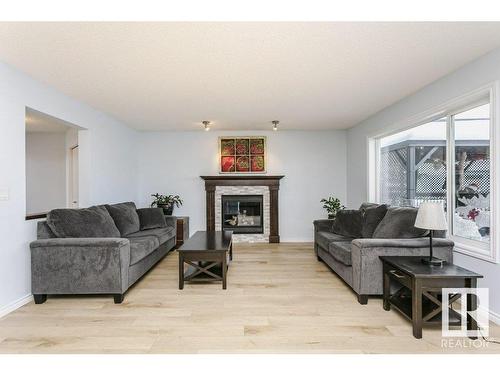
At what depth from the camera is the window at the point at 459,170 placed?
2.75m

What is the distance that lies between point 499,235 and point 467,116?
4.15ft

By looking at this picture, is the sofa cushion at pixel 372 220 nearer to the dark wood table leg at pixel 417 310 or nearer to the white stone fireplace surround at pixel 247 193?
the dark wood table leg at pixel 417 310

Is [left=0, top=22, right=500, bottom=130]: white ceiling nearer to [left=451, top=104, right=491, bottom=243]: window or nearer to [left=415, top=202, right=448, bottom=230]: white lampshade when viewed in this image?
[left=451, top=104, right=491, bottom=243]: window

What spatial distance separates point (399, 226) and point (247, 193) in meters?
3.31

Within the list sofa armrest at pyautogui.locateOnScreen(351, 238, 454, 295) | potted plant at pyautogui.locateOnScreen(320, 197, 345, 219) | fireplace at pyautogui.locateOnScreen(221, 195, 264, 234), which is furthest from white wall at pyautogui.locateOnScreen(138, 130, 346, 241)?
sofa armrest at pyautogui.locateOnScreen(351, 238, 454, 295)

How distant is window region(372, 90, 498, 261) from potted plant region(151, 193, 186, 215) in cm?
418

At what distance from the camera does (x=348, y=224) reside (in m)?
4.15

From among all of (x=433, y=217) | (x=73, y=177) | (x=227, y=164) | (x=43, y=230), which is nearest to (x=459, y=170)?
(x=433, y=217)

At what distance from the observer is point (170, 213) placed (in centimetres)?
579

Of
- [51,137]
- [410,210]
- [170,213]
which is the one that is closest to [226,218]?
[170,213]

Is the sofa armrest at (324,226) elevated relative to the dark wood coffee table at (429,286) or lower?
elevated

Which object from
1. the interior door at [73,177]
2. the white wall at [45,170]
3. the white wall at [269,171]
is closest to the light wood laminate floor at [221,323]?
the white wall at [269,171]

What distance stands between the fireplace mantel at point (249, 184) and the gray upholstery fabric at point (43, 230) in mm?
3104

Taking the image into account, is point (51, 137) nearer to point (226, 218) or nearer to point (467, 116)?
A: point (226, 218)
